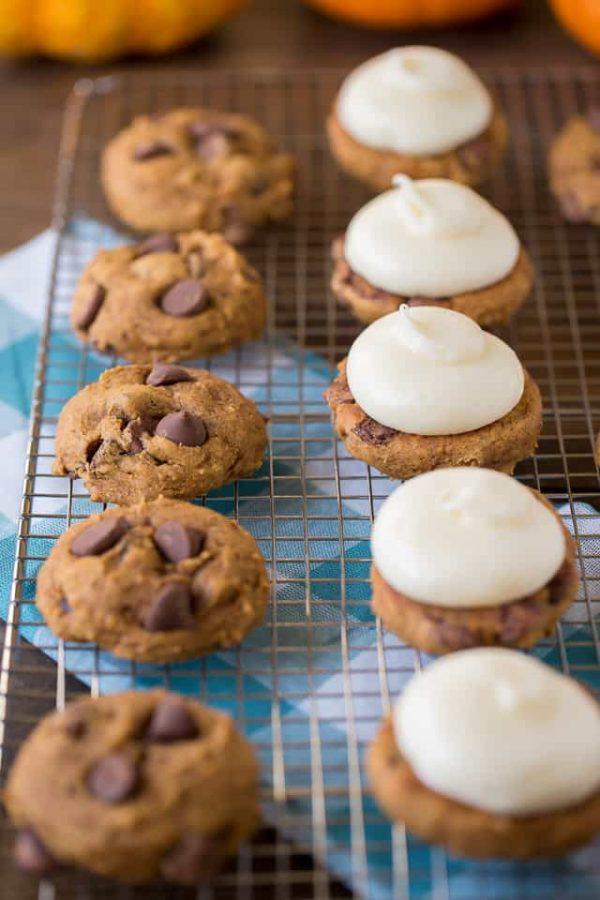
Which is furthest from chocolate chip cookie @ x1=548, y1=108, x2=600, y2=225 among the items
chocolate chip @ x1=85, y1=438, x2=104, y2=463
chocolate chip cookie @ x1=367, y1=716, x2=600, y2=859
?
chocolate chip cookie @ x1=367, y1=716, x2=600, y2=859

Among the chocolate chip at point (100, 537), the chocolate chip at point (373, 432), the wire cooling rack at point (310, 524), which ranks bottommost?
the wire cooling rack at point (310, 524)

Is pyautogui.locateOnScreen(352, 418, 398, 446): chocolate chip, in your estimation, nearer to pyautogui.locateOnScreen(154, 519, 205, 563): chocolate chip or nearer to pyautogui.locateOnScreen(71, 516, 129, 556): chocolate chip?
pyautogui.locateOnScreen(154, 519, 205, 563): chocolate chip

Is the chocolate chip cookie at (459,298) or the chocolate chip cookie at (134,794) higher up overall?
the chocolate chip cookie at (134,794)

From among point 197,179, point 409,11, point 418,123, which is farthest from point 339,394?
point 409,11

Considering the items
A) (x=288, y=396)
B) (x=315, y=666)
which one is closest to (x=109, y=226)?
(x=288, y=396)

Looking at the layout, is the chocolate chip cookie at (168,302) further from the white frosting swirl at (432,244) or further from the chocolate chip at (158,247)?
the white frosting swirl at (432,244)

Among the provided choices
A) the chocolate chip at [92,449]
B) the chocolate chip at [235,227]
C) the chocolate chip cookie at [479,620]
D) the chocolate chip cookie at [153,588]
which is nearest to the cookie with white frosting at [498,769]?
the chocolate chip cookie at [479,620]
